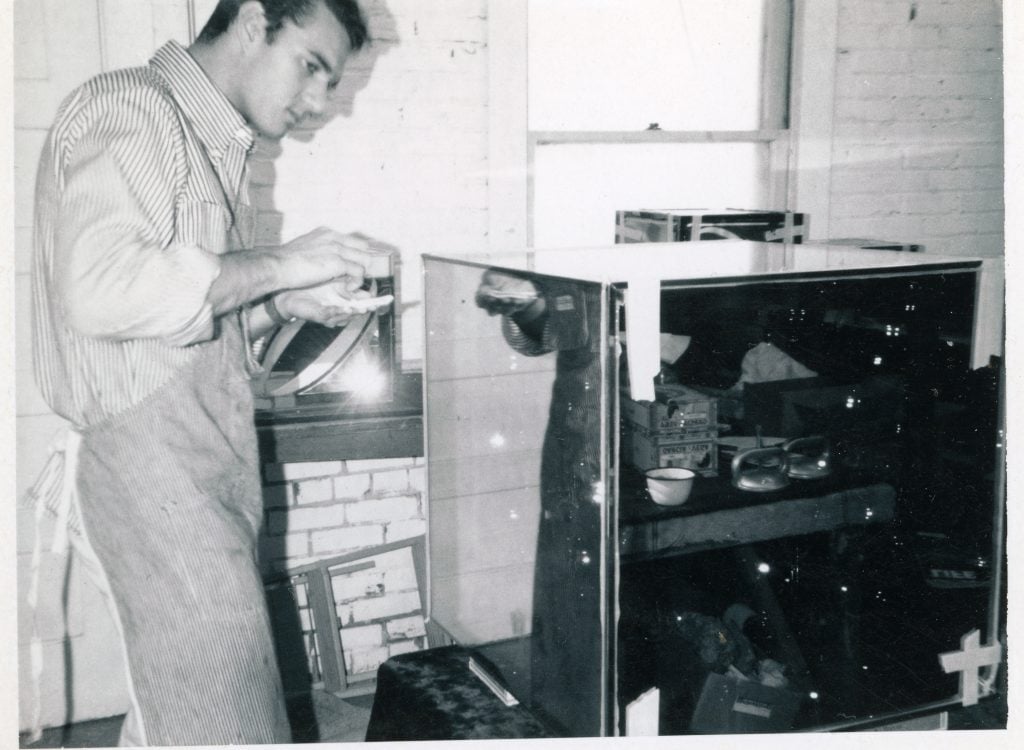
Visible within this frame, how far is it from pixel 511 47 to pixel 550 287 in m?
1.25

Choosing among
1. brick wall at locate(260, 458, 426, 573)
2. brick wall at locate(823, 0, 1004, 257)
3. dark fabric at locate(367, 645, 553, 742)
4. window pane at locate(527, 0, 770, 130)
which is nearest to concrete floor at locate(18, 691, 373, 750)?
brick wall at locate(260, 458, 426, 573)

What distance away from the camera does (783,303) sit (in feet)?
4.13

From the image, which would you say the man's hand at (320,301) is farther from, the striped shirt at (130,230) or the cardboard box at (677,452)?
the cardboard box at (677,452)

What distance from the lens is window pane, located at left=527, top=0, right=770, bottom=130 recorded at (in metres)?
2.30

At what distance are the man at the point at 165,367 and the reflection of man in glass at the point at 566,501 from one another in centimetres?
30

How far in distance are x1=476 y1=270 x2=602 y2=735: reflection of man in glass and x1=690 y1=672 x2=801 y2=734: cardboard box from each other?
32 centimetres

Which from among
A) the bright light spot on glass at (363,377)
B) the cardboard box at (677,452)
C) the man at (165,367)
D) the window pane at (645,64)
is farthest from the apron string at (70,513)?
the window pane at (645,64)

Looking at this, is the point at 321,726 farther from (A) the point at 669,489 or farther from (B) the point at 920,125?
(B) the point at 920,125

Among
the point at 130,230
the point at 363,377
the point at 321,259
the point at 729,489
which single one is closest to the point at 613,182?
the point at 363,377

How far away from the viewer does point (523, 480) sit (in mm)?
1417

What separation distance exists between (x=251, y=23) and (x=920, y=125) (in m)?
2.04

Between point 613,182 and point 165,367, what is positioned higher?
point 613,182

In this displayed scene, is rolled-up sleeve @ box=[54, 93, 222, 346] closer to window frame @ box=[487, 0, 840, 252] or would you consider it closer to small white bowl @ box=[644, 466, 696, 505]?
small white bowl @ box=[644, 466, 696, 505]

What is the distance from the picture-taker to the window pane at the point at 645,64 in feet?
7.54
